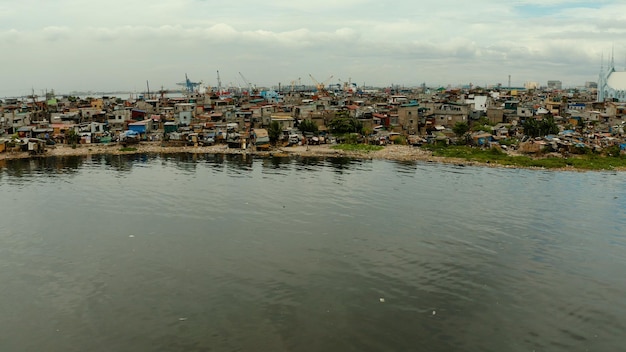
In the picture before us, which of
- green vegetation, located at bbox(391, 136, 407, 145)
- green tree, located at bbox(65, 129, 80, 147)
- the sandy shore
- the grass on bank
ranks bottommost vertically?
the grass on bank

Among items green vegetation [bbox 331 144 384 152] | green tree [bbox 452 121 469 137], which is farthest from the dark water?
green tree [bbox 452 121 469 137]

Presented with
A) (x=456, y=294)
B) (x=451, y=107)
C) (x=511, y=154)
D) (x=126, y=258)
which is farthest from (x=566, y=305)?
(x=451, y=107)

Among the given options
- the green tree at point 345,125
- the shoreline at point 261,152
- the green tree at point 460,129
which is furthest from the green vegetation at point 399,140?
the green tree at point 460,129

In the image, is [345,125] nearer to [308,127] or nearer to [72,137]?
[308,127]

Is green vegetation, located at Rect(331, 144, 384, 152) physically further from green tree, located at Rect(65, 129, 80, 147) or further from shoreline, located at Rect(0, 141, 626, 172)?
green tree, located at Rect(65, 129, 80, 147)

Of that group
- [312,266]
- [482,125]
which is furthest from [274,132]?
[312,266]

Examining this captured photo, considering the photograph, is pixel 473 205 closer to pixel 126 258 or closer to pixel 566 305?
pixel 566 305
